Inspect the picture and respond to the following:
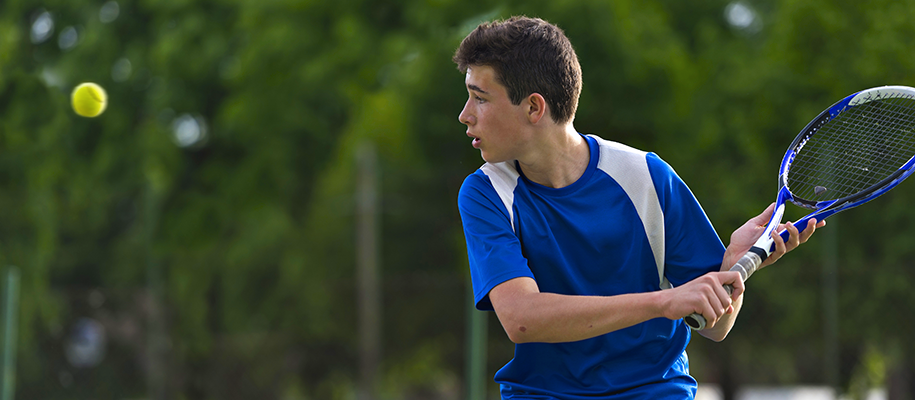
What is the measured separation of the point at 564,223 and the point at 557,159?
0.15 metres

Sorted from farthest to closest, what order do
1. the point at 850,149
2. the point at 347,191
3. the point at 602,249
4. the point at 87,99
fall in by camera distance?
1. the point at 347,191
2. the point at 87,99
3. the point at 850,149
4. the point at 602,249

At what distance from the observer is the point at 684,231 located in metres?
2.29

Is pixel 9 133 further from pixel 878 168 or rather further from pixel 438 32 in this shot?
pixel 878 168

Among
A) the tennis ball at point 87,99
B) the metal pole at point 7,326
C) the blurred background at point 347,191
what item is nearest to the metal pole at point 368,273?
the blurred background at point 347,191

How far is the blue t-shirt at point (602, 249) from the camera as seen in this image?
7.29 ft

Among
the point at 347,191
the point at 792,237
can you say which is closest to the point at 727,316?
the point at 792,237

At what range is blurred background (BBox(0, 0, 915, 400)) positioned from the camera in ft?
22.2

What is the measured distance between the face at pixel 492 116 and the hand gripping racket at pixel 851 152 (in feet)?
2.69

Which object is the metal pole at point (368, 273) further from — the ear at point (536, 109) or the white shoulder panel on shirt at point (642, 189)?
the ear at point (536, 109)

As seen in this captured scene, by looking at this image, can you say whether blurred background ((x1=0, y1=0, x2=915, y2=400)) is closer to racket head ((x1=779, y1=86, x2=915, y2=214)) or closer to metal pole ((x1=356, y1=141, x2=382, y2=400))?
metal pole ((x1=356, y1=141, x2=382, y2=400))

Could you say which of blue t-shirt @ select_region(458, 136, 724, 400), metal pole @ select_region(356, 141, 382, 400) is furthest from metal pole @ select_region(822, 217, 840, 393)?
blue t-shirt @ select_region(458, 136, 724, 400)

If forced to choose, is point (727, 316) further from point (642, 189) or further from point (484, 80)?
point (484, 80)

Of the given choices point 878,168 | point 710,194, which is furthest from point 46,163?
point 878,168

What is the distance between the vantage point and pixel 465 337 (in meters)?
7.62
